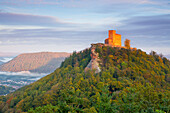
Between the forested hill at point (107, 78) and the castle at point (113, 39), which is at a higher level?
the castle at point (113, 39)

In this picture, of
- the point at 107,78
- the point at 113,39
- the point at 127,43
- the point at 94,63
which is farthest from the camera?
the point at 127,43

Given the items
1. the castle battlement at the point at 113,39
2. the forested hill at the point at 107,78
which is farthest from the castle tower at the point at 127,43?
→ the castle battlement at the point at 113,39

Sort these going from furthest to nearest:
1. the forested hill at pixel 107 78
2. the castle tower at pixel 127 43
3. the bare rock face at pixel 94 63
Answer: the castle tower at pixel 127 43, the bare rock face at pixel 94 63, the forested hill at pixel 107 78

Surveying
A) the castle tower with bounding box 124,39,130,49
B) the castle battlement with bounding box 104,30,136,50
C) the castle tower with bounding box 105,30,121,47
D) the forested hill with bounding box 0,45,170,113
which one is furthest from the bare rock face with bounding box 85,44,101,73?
the castle tower with bounding box 124,39,130,49

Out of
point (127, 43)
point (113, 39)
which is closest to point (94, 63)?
point (113, 39)

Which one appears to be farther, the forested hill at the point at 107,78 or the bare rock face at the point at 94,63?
the bare rock face at the point at 94,63

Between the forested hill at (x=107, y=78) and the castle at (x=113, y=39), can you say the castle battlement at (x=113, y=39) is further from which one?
the forested hill at (x=107, y=78)

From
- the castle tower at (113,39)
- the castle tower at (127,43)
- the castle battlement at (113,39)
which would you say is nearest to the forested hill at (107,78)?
the castle battlement at (113,39)

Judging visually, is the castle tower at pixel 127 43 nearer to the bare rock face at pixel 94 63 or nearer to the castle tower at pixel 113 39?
the castle tower at pixel 113 39

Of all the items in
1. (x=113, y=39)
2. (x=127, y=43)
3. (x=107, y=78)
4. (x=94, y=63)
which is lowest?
(x=107, y=78)

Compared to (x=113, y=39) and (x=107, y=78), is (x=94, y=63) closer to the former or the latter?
(x=107, y=78)

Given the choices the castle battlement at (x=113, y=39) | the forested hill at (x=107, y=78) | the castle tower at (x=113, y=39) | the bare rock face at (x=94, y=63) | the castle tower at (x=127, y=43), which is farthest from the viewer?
the castle tower at (x=127, y=43)

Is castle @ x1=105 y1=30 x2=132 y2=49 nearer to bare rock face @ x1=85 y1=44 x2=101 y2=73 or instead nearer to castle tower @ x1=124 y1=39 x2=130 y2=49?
castle tower @ x1=124 y1=39 x2=130 y2=49

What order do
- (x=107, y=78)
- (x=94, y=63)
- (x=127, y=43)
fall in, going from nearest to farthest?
(x=107, y=78) < (x=94, y=63) < (x=127, y=43)
